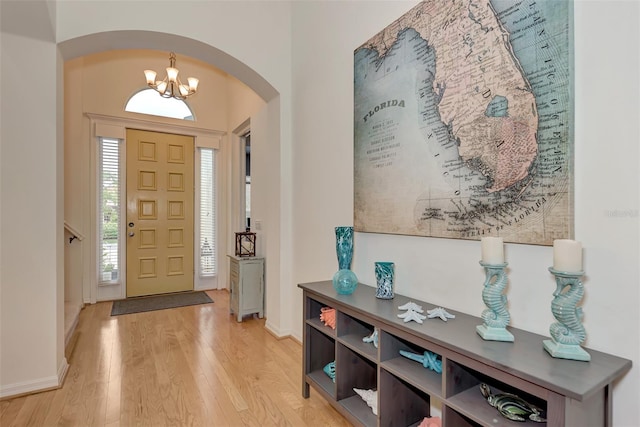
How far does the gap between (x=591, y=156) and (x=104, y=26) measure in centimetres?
293

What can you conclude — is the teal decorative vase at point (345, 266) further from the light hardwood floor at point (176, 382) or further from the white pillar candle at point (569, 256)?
the white pillar candle at point (569, 256)

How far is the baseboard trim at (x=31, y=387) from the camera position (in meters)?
2.01

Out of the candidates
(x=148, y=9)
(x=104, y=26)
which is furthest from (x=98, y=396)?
(x=148, y=9)

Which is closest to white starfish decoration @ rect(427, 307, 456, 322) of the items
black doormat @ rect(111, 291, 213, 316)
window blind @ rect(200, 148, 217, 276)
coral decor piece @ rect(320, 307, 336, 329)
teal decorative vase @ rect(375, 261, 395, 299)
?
teal decorative vase @ rect(375, 261, 395, 299)

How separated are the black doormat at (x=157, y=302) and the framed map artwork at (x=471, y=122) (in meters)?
3.06

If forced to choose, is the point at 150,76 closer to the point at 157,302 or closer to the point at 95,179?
the point at 95,179

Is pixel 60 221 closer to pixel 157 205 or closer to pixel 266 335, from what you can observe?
pixel 266 335

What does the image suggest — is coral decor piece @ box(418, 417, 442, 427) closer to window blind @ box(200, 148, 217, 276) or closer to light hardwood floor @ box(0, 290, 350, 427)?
light hardwood floor @ box(0, 290, 350, 427)

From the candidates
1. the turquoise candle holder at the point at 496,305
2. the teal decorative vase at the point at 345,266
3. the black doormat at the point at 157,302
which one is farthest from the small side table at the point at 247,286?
the turquoise candle holder at the point at 496,305

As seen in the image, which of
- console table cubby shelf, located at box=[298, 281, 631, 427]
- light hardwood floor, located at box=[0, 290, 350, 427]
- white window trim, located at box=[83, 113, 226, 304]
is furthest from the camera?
white window trim, located at box=[83, 113, 226, 304]

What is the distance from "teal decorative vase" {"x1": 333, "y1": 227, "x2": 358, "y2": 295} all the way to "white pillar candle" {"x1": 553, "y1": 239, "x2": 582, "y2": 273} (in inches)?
40.0

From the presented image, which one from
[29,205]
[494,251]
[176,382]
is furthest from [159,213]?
[494,251]

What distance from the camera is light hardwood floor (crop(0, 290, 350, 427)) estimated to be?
1.81 metres

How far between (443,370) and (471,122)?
102 cm
